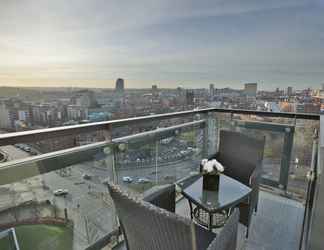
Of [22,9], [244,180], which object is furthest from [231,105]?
[22,9]

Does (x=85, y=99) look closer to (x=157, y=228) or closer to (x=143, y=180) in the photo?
(x=143, y=180)

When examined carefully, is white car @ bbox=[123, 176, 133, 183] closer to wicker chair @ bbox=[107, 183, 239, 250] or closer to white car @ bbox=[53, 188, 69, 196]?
white car @ bbox=[53, 188, 69, 196]

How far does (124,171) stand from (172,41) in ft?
13.7

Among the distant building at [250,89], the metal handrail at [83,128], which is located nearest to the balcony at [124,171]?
the metal handrail at [83,128]

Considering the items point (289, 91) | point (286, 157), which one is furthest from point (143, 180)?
point (289, 91)

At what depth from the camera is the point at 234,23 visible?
4.40 metres

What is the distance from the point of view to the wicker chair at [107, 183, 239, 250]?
720 millimetres

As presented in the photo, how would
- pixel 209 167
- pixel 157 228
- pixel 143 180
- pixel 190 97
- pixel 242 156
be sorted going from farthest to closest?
pixel 190 97, pixel 242 156, pixel 143 180, pixel 209 167, pixel 157 228

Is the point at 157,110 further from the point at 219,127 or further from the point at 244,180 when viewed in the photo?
the point at 244,180

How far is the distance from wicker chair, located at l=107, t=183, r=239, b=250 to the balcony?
496 millimetres

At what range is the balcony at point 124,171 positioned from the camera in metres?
1.43

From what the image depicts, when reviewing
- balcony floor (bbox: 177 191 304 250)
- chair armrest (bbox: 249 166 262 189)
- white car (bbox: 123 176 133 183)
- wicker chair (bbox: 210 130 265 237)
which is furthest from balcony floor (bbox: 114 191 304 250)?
white car (bbox: 123 176 133 183)

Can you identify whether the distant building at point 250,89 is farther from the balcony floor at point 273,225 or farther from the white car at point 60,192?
the white car at point 60,192

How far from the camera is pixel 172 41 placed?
16.8 feet
